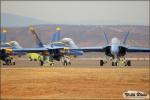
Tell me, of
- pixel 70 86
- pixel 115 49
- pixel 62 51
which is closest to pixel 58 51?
pixel 62 51

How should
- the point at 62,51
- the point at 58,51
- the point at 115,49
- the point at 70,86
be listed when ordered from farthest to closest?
the point at 62,51, the point at 58,51, the point at 115,49, the point at 70,86

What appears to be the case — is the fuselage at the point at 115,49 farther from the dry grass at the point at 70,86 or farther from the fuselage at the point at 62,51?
the dry grass at the point at 70,86

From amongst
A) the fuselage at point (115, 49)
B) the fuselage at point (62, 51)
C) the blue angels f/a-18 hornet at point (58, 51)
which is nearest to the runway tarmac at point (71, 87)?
the fuselage at point (115, 49)

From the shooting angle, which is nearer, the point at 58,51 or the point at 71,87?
the point at 71,87

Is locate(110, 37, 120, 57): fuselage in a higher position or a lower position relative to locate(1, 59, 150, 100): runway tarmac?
higher

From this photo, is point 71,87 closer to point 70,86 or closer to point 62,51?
point 70,86

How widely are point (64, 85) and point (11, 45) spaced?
41834 millimetres

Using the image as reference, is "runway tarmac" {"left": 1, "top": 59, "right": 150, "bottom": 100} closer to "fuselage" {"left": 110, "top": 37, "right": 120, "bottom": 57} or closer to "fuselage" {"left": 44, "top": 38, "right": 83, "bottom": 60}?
"fuselage" {"left": 110, "top": 37, "right": 120, "bottom": 57}

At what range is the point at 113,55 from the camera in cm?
6269

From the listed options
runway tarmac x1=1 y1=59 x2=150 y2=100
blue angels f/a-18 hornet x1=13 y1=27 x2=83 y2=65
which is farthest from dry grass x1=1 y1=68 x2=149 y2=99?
blue angels f/a-18 hornet x1=13 y1=27 x2=83 y2=65

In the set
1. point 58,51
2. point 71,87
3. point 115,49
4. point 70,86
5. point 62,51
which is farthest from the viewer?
point 62,51

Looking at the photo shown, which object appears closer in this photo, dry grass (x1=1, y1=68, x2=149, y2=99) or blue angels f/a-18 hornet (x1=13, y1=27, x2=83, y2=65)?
dry grass (x1=1, y1=68, x2=149, y2=99)

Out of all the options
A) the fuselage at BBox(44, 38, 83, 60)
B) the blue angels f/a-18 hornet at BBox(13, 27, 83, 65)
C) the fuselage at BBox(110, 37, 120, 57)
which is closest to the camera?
the fuselage at BBox(110, 37, 120, 57)

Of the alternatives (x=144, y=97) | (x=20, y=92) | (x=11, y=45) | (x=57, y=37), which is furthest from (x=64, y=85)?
(x=57, y=37)
